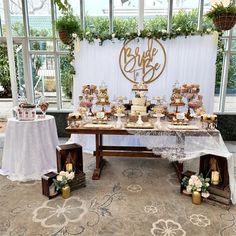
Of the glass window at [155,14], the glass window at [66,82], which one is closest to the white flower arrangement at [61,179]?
the glass window at [66,82]

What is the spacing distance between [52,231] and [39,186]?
3.40 ft

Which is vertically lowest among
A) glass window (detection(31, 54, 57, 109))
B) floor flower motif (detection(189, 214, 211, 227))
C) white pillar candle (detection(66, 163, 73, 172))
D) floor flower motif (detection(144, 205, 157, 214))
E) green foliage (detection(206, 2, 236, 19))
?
floor flower motif (detection(144, 205, 157, 214))

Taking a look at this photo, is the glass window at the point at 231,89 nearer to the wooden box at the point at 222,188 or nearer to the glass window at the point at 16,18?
the wooden box at the point at 222,188

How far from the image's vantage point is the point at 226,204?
2680 millimetres

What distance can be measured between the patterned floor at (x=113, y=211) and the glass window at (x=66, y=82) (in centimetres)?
257

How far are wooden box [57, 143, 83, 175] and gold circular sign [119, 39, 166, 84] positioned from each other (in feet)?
6.35

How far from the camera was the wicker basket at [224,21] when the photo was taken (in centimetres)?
384

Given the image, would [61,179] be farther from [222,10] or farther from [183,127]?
[222,10]

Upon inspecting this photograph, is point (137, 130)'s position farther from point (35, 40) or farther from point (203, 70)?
point (35, 40)

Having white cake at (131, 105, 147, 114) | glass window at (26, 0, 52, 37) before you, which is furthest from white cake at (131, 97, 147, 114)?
glass window at (26, 0, 52, 37)

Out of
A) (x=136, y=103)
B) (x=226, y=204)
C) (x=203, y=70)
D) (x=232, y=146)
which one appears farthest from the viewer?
(x=232, y=146)

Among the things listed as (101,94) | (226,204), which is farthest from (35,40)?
(226,204)

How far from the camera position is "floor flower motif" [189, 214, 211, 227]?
7.81ft

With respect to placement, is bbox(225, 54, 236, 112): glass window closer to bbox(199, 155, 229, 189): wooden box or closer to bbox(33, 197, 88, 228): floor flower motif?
bbox(199, 155, 229, 189): wooden box
